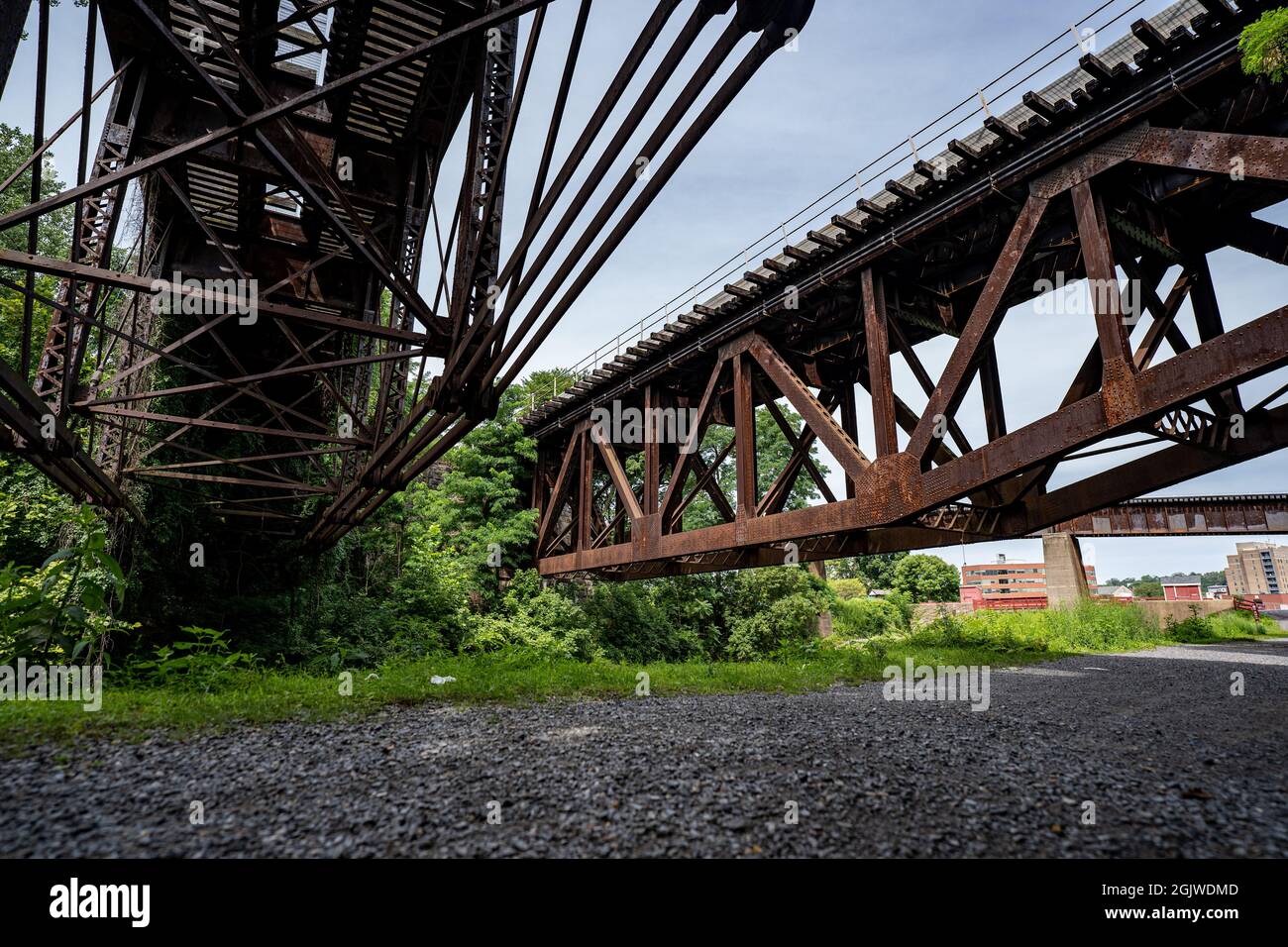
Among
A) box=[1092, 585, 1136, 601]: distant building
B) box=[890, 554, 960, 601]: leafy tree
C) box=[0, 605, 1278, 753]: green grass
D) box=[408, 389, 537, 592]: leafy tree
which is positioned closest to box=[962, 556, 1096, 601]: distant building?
box=[1092, 585, 1136, 601]: distant building

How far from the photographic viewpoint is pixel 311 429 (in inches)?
576

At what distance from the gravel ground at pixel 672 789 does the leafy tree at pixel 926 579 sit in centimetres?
5176

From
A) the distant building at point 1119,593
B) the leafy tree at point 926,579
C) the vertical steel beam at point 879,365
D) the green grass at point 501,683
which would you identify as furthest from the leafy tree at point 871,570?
the vertical steel beam at point 879,365

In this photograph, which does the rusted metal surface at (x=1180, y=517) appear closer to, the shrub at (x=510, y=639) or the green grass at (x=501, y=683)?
the green grass at (x=501, y=683)

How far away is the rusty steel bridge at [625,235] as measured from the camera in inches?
204

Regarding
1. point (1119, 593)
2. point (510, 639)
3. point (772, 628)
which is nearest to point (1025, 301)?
point (510, 639)

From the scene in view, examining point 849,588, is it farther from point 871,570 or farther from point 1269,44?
point 1269,44

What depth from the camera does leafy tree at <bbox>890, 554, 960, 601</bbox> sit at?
5522cm

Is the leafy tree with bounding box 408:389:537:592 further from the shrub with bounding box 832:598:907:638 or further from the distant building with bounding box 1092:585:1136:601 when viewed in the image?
the distant building with bounding box 1092:585:1136:601

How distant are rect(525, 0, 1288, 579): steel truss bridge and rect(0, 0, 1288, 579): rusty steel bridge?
4 centimetres

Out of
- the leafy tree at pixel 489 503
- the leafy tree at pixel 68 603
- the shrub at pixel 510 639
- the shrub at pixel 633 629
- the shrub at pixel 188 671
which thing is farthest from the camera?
the shrub at pixel 633 629

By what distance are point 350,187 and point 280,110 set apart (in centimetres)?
627

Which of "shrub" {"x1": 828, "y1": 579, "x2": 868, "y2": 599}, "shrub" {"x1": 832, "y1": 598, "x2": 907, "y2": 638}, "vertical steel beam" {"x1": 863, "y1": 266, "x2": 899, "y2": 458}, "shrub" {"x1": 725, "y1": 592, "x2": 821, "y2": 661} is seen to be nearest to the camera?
"vertical steel beam" {"x1": 863, "y1": 266, "x2": 899, "y2": 458}
